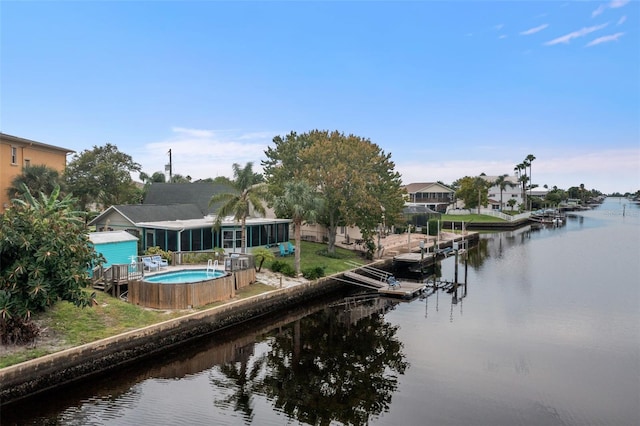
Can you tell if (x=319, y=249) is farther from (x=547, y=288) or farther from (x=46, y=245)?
(x=46, y=245)

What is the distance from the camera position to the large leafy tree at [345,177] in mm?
34656

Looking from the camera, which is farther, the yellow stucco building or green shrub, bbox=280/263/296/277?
the yellow stucco building

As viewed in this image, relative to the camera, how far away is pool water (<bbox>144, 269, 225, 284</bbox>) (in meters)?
22.7

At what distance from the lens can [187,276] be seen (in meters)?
23.8

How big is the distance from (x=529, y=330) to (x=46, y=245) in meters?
21.3

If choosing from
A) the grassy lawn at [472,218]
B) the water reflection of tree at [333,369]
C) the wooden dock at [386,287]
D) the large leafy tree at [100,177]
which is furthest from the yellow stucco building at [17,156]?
the grassy lawn at [472,218]

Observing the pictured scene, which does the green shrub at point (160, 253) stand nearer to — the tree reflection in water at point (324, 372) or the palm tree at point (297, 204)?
the palm tree at point (297, 204)

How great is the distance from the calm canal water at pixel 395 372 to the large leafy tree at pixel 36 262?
3.02 m

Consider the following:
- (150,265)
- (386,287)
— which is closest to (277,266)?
(386,287)

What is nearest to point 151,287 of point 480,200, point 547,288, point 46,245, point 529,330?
point 46,245

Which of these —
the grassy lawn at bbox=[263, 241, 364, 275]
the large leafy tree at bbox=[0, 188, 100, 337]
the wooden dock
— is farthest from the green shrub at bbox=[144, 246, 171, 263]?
the wooden dock

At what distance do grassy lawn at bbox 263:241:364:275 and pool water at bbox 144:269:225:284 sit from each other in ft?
16.3

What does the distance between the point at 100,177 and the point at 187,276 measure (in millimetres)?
23942

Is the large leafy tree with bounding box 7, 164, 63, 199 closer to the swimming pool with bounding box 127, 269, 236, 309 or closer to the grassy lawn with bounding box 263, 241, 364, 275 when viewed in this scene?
the grassy lawn with bounding box 263, 241, 364, 275
